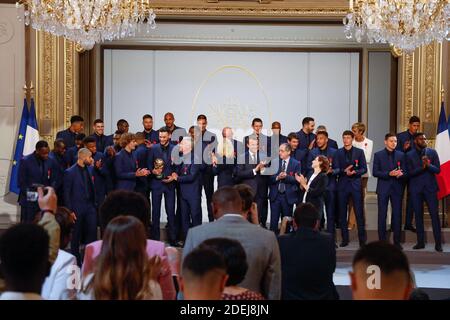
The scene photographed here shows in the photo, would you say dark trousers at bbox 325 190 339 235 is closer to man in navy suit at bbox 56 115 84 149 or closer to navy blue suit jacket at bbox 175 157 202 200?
navy blue suit jacket at bbox 175 157 202 200

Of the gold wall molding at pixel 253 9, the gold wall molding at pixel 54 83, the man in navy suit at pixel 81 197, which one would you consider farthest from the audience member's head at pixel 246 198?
the gold wall molding at pixel 253 9

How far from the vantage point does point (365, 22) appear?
370 inches

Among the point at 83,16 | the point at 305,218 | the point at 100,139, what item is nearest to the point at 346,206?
Result: the point at 100,139

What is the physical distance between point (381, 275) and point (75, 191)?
7166 millimetres

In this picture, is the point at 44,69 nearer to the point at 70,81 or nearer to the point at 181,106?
the point at 70,81

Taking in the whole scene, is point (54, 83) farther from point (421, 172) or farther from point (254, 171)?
point (421, 172)

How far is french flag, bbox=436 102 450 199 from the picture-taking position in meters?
11.4

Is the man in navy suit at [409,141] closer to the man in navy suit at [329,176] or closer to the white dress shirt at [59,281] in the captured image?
the man in navy suit at [329,176]

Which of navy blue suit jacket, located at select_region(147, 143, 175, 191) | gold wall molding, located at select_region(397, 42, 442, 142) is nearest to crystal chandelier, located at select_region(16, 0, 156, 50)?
navy blue suit jacket, located at select_region(147, 143, 175, 191)

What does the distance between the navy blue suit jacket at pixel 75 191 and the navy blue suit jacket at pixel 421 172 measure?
422 centimetres

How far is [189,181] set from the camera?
34.9 ft

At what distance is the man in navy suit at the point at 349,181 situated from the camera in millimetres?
10781

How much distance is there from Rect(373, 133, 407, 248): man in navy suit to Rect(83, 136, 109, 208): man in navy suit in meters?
3.58

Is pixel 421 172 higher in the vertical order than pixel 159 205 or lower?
higher
